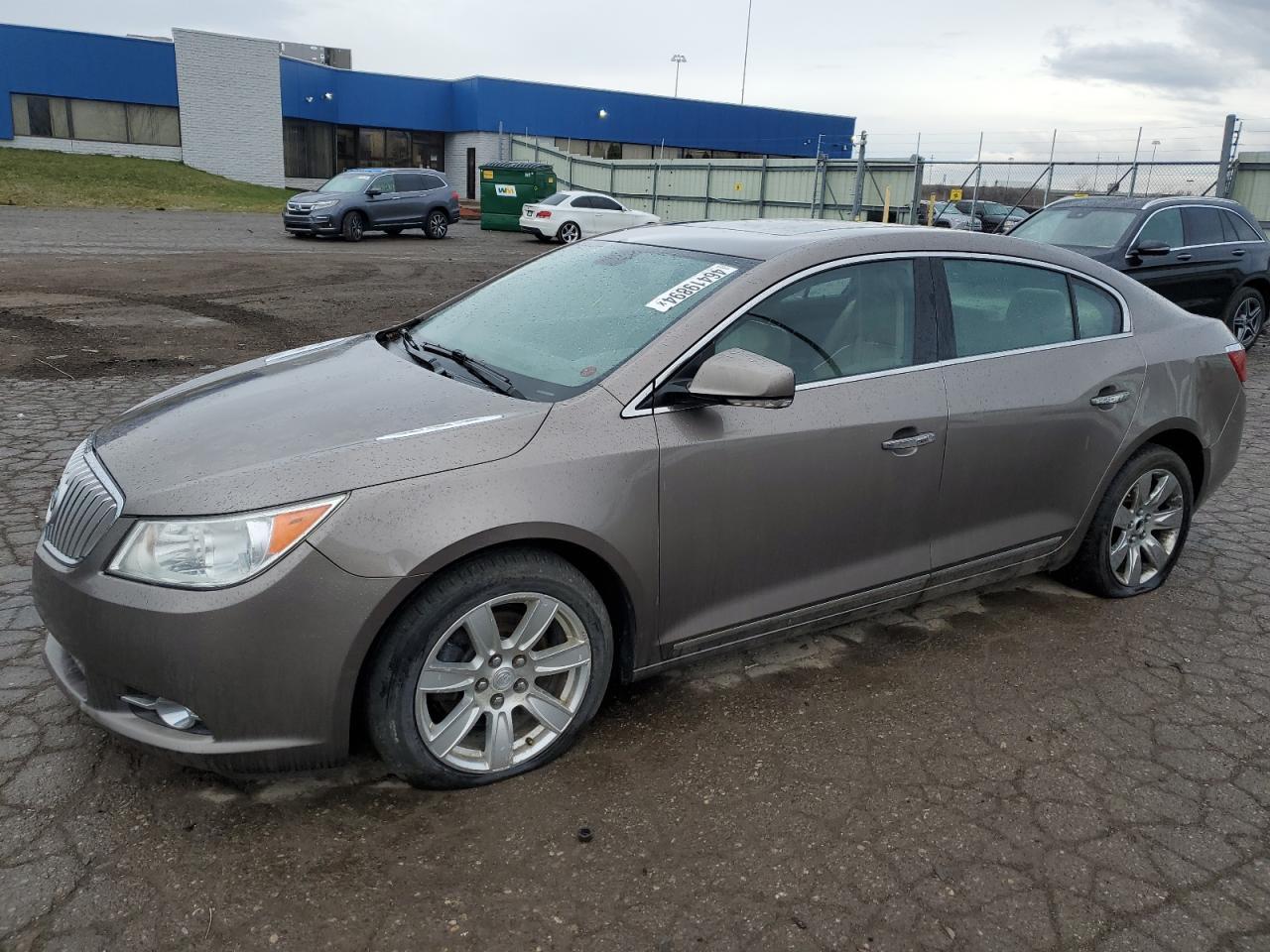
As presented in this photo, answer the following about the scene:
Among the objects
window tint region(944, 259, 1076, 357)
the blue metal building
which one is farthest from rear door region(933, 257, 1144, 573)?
the blue metal building

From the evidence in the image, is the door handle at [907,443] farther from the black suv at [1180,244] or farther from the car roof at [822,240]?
the black suv at [1180,244]

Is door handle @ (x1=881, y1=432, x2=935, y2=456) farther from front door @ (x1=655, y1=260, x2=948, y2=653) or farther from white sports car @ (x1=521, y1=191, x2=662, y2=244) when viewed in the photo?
white sports car @ (x1=521, y1=191, x2=662, y2=244)

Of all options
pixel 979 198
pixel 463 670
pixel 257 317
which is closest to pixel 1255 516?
pixel 463 670

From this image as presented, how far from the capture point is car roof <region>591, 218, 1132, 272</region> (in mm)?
3514

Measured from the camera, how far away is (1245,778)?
3.14 m

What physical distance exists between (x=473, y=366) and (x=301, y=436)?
2.41 ft

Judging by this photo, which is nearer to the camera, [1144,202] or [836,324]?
[836,324]

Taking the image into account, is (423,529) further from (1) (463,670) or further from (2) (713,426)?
(2) (713,426)

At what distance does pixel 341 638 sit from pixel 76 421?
521 centimetres

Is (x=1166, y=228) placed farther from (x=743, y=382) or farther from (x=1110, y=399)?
(x=743, y=382)

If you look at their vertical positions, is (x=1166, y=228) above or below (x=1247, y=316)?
above

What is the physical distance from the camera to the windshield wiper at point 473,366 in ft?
10.3

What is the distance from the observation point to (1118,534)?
4.40m

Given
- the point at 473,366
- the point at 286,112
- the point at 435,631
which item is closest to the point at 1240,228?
the point at 473,366
